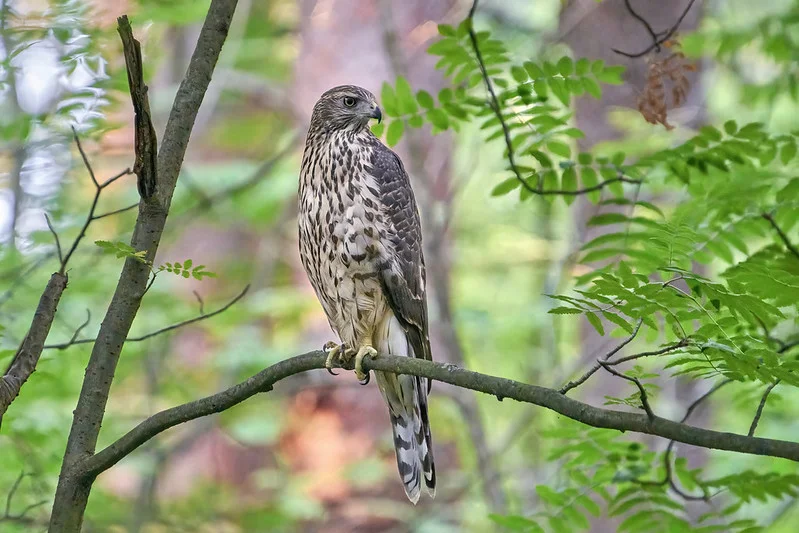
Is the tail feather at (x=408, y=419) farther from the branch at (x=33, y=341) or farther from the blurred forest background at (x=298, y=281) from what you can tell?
the branch at (x=33, y=341)

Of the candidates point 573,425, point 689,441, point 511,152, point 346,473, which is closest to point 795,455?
point 689,441

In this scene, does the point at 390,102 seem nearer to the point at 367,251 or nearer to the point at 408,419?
the point at 367,251

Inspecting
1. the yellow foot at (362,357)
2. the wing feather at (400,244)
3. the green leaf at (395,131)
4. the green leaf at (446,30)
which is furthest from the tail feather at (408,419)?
the green leaf at (446,30)

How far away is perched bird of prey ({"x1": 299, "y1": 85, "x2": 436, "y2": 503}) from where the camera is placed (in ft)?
12.0

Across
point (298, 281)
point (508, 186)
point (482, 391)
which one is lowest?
point (482, 391)

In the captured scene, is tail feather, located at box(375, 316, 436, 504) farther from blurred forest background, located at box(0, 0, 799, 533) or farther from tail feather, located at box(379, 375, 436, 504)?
blurred forest background, located at box(0, 0, 799, 533)

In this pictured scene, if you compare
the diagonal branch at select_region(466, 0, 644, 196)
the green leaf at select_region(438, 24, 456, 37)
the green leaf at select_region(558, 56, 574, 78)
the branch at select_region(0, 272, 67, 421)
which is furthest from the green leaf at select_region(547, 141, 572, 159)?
the branch at select_region(0, 272, 67, 421)

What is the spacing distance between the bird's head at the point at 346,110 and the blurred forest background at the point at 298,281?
788 mm

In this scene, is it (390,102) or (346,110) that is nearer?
(390,102)

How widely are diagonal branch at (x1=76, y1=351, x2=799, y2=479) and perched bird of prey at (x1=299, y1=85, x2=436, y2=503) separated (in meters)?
0.92

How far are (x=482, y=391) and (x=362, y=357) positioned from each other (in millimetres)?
1415

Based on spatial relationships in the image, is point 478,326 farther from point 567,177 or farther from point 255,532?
point 567,177

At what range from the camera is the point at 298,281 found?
790 centimetres

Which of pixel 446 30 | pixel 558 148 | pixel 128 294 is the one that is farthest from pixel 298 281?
pixel 128 294
